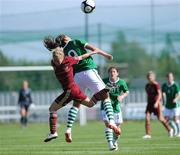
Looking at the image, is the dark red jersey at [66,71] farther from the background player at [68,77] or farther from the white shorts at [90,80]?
the white shorts at [90,80]

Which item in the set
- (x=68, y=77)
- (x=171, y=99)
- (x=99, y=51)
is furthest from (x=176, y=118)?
(x=68, y=77)

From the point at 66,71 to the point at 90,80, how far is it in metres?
0.67

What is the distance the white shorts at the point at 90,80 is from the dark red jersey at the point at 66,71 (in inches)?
16.6

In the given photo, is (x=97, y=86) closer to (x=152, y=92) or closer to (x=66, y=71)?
(x=66, y=71)

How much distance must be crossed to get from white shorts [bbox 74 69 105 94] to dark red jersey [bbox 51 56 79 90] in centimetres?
42

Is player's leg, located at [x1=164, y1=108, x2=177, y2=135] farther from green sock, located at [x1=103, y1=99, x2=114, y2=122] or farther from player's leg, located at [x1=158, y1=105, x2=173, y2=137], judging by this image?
green sock, located at [x1=103, y1=99, x2=114, y2=122]

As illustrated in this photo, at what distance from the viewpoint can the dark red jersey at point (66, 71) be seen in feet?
59.4

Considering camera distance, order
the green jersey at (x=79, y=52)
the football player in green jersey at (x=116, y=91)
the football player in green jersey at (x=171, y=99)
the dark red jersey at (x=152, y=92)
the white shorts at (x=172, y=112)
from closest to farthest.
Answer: the green jersey at (x=79, y=52)
the football player in green jersey at (x=116, y=91)
the dark red jersey at (x=152, y=92)
the football player in green jersey at (x=171, y=99)
the white shorts at (x=172, y=112)

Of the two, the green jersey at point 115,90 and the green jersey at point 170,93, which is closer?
the green jersey at point 115,90

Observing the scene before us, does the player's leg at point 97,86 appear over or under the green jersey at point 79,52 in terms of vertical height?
under

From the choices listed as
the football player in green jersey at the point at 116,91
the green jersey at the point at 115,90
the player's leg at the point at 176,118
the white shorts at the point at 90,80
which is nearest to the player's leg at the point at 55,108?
the white shorts at the point at 90,80

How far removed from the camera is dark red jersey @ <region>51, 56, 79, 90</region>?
1809 cm

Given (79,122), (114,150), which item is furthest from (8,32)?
(114,150)

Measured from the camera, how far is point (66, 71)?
1812cm
